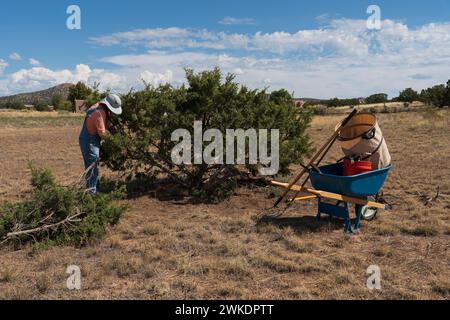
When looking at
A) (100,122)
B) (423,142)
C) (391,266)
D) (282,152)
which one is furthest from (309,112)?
(423,142)

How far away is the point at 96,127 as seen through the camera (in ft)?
25.3

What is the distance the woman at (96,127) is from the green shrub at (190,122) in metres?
0.22

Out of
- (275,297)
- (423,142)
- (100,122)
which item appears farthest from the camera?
(423,142)

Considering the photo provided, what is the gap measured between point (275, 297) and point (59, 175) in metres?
9.62

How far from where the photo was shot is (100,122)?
767cm

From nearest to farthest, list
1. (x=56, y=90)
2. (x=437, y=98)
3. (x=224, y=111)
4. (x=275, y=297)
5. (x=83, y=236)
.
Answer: (x=275, y=297)
(x=83, y=236)
(x=224, y=111)
(x=437, y=98)
(x=56, y=90)

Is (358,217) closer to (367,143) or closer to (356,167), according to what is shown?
(356,167)

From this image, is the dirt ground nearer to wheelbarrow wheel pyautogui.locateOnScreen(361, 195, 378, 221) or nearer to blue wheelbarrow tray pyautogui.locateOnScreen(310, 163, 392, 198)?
wheelbarrow wheel pyautogui.locateOnScreen(361, 195, 378, 221)

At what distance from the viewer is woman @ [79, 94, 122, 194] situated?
768cm

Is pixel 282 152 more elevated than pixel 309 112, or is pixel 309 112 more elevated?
pixel 309 112

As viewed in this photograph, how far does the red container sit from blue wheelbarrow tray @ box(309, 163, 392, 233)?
0.81ft

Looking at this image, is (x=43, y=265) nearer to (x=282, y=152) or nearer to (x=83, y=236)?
(x=83, y=236)

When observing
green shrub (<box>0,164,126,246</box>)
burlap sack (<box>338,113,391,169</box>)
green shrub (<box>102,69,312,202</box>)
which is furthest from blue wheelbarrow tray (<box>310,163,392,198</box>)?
green shrub (<box>0,164,126,246</box>)

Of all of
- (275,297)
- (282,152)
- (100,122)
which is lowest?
(275,297)
